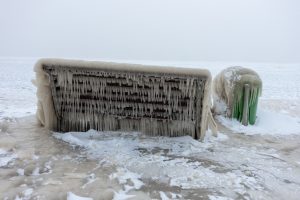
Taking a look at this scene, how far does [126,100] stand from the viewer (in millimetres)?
5562

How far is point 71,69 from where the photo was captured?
17.3ft

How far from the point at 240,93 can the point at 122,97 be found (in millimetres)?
3031

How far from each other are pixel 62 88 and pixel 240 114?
4.16 m

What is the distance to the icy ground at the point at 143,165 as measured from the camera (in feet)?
11.7

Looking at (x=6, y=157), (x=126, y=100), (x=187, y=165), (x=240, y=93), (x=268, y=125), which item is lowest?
(x=268, y=125)

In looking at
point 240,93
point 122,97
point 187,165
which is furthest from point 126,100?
point 240,93

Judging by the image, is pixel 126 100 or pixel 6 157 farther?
pixel 126 100

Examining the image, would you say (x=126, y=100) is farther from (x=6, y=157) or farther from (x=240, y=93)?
(x=240, y=93)

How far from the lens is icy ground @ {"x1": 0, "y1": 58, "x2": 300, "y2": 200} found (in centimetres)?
356

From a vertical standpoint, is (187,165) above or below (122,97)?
below

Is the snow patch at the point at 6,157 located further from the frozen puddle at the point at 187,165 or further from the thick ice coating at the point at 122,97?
the thick ice coating at the point at 122,97

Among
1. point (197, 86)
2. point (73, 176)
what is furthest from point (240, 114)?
point (73, 176)

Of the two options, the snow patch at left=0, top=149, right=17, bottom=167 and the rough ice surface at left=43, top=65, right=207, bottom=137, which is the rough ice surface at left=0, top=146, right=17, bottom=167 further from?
the rough ice surface at left=43, top=65, right=207, bottom=137

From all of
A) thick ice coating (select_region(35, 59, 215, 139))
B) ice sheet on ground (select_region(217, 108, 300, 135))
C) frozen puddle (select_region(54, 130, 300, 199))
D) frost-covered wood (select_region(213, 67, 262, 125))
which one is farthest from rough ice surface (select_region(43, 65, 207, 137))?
frost-covered wood (select_region(213, 67, 262, 125))
